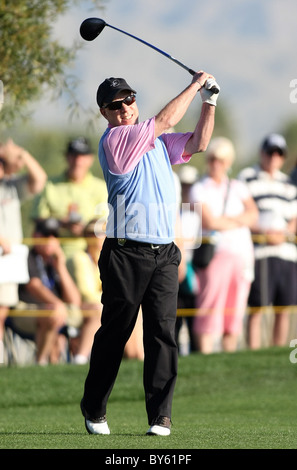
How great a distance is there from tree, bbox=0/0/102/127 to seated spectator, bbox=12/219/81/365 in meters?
2.26

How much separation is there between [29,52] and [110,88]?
157 inches

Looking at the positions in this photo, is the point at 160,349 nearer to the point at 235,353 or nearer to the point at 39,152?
the point at 235,353

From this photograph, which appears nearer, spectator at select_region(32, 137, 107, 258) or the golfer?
the golfer

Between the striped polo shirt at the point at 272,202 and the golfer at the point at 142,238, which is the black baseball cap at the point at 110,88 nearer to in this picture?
the golfer at the point at 142,238

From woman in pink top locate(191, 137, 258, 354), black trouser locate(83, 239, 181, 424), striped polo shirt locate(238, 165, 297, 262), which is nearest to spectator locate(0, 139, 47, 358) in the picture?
woman in pink top locate(191, 137, 258, 354)

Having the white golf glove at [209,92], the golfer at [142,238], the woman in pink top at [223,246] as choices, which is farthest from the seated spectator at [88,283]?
the white golf glove at [209,92]

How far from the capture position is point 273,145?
556 inches

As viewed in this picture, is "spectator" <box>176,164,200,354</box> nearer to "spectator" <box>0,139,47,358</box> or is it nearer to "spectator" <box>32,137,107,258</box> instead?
"spectator" <box>32,137,107,258</box>

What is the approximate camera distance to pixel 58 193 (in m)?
13.6

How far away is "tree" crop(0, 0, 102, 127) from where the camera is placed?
1075cm

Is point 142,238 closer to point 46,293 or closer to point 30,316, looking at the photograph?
point 46,293

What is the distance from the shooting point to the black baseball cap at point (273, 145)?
1407cm
